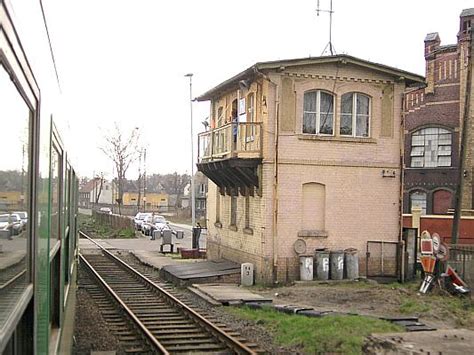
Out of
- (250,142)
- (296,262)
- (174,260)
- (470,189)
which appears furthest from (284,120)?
(470,189)

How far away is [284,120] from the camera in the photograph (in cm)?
1953

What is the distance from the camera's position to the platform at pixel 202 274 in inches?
735

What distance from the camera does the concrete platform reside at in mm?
15521

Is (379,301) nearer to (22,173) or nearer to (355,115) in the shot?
(355,115)

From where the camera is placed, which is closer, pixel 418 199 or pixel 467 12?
pixel 467 12

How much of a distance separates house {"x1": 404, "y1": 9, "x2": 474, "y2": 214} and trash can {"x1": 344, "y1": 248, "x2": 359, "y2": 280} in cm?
1725

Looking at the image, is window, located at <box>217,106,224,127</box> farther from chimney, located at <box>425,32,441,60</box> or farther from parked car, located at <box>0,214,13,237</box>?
parked car, located at <box>0,214,13,237</box>

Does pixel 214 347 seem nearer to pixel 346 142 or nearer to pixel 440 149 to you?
pixel 346 142

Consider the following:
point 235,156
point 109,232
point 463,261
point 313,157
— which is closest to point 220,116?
point 235,156

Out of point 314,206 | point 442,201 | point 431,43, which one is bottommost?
point 442,201

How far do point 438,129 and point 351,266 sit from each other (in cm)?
1894

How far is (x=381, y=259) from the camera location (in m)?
20.6

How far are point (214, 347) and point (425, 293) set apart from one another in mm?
8094

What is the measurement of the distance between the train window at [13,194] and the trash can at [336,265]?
56.9ft
